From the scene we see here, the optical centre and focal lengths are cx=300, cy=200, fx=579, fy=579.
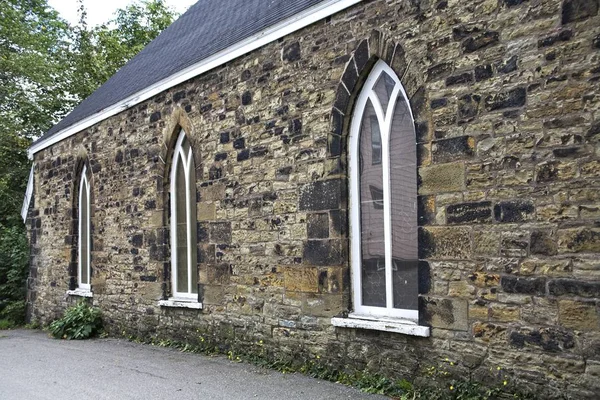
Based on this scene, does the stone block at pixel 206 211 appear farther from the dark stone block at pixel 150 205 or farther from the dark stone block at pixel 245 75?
the dark stone block at pixel 245 75

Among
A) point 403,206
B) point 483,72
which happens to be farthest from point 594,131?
point 403,206

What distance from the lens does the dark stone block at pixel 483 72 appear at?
5.44m

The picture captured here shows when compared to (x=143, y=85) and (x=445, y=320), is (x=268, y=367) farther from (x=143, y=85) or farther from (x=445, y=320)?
(x=143, y=85)

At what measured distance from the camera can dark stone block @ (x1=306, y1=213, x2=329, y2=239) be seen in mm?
7027

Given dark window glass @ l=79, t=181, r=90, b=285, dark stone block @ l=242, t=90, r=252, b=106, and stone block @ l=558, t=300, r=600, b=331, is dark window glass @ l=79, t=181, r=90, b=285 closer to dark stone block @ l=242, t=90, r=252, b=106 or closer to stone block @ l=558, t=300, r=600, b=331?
dark stone block @ l=242, t=90, r=252, b=106

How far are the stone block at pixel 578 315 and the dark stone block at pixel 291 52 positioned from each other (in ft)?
14.5

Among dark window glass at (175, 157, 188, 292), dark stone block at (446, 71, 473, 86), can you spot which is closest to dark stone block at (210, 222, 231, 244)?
dark window glass at (175, 157, 188, 292)

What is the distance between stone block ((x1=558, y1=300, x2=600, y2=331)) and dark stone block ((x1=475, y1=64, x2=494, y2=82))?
2.15 meters

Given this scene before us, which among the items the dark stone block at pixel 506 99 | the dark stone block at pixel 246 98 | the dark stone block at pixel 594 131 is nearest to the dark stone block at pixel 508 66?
the dark stone block at pixel 506 99

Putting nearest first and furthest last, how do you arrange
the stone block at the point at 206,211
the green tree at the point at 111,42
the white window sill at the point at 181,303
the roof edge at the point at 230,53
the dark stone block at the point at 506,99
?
the dark stone block at the point at 506,99 < the roof edge at the point at 230,53 < the stone block at the point at 206,211 < the white window sill at the point at 181,303 < the green tree at the point at 111,42

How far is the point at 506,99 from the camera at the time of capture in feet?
17.4

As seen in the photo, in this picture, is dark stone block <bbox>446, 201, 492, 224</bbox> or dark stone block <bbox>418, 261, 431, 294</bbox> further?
dark stone block <bbox>418, 261, 431, 294</bbox>

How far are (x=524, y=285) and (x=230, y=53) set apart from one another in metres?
5.42

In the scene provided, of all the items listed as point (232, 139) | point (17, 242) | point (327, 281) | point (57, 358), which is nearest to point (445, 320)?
point (327, 281)
